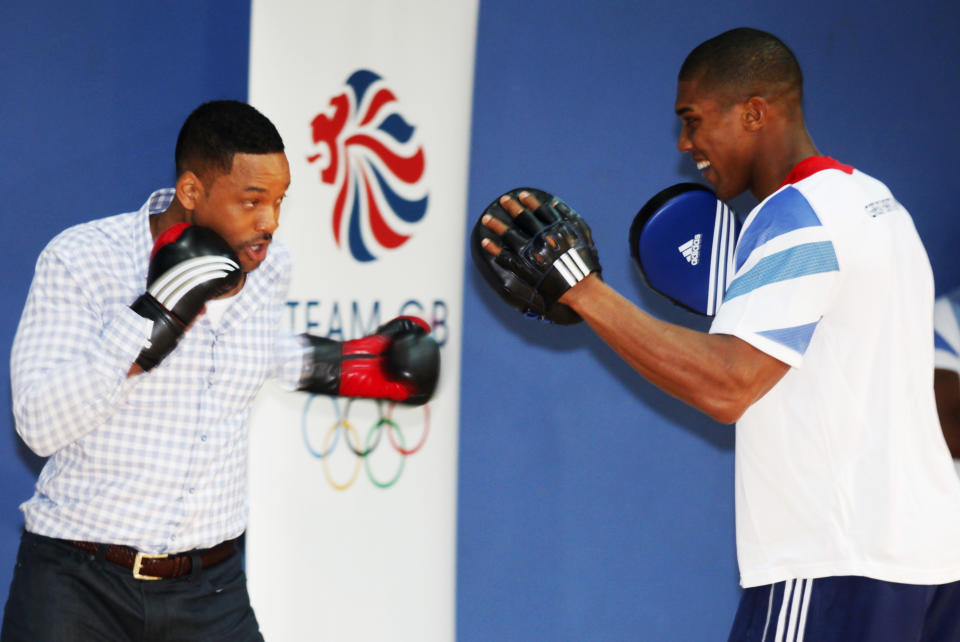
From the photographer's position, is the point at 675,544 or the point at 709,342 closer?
the point at 709,342

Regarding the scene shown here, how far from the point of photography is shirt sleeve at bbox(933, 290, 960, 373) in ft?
10.1

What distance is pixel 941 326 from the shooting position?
3.18m

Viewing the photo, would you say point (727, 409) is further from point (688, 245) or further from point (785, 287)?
point (688, 245)

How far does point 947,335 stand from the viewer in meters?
3.14

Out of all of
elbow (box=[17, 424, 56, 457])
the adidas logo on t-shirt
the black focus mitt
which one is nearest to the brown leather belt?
elbow (box=[17, 424, 56, 457])

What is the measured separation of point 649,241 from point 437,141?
3.70 feet

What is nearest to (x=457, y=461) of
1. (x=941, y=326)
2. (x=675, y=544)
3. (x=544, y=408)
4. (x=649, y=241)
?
(x=544, y=408)

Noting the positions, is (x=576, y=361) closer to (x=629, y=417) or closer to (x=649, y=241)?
(x=629, y=417)

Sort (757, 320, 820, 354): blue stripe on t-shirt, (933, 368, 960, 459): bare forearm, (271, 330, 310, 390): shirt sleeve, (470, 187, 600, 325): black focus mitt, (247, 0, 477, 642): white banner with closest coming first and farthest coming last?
1. (757, 320, 820, 354): blue stripe on t-shirt
2. (470, 187, 600, 325): black focus mitt
3. (271, 330, 310, 390): shirt sleeve
4. (247, 0, 477, 642): white banner
5. (933, 368, 960, 459): bare forearm

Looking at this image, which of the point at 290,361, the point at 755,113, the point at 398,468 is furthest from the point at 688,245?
the point at 398,468

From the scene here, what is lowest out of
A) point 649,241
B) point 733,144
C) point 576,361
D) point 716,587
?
point 716,587

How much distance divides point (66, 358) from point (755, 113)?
1.34m

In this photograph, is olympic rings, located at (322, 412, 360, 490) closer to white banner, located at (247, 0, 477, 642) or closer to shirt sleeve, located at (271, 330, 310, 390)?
white banner, located at (247, 0, 477, 642)

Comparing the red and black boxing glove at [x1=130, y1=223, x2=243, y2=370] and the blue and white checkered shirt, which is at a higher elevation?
the red and black boxing glove at [x1=130, y1=223, x2=243, y2=370]
